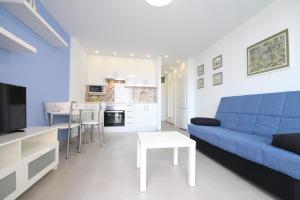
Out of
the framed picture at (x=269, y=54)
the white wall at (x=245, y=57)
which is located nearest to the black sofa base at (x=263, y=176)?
the white wall at (x=245, y=57)

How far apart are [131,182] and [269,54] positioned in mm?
2690

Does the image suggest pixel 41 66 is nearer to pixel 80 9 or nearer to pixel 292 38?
pixel 80 9

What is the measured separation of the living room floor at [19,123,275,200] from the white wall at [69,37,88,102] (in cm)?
187

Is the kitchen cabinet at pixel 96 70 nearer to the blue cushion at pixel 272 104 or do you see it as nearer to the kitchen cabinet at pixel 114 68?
the kitchen cabinet at pixel 114 68

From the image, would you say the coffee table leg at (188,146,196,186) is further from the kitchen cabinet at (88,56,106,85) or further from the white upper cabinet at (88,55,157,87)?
the kitchen cabinet at (88,56,106,85)

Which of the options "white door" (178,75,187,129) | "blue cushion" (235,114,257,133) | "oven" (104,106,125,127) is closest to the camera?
"blue cushion" (235,114,257,133)

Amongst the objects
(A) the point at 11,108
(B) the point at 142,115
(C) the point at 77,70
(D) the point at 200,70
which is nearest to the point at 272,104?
(D) the point at 200,70

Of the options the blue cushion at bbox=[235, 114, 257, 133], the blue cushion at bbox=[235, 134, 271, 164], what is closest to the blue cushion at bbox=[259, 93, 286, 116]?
the blue cushion at bbox=[235, 114, 257, 133]

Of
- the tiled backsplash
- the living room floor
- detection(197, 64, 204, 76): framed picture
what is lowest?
the living room floor

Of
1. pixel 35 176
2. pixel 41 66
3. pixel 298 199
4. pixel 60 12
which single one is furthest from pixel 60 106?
pixel 298 199

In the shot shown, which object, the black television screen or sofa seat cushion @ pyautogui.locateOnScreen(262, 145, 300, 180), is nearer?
sofa seat cushion @ pyautogui.locateOnScreen(262, 145, 300, 180)

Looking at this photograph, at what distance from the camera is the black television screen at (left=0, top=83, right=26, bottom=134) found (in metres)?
1.45

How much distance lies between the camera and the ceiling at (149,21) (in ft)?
8.01

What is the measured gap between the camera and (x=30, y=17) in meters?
1.86
